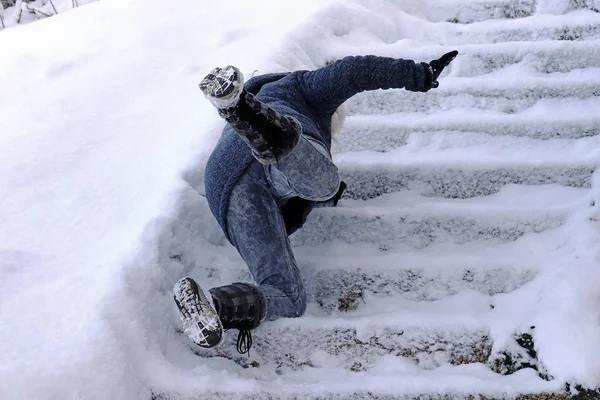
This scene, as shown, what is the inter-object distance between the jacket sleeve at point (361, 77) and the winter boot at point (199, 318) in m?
0.65

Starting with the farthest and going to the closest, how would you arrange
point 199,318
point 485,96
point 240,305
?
point 485,96
point 240,305
point 199,318

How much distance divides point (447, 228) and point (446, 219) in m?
0.03

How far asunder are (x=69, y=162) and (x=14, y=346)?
787 millimetres

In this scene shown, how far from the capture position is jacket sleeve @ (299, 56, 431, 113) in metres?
1.47

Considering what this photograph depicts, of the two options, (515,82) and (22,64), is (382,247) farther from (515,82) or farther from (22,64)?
(22,64)

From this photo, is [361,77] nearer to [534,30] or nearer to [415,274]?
[415,274]

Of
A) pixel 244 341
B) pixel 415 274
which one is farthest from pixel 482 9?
pixel 244 341

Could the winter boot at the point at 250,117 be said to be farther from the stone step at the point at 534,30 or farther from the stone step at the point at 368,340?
the stone step at the point at 534,30

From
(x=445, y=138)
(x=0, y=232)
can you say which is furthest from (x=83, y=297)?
(x=445, y=138)

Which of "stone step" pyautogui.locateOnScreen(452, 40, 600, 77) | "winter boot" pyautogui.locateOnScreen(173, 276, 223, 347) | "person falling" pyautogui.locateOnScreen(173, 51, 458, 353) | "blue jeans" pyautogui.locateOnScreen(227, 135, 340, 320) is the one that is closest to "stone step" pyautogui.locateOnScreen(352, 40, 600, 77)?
"stone step" pyautogui.locateOnScreen(452, 40, 600, 77)

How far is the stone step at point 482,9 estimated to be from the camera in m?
2.51

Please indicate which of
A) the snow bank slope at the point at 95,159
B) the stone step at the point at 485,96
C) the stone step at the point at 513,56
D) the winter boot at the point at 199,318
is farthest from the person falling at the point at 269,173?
the stone step at the point at 513,56

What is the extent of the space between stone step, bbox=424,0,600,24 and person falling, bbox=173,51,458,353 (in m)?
1.25

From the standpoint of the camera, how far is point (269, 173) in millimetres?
1375
